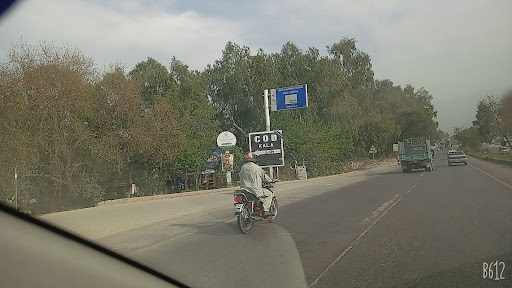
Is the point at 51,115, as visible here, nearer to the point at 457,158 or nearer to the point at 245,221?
the point at 245,221

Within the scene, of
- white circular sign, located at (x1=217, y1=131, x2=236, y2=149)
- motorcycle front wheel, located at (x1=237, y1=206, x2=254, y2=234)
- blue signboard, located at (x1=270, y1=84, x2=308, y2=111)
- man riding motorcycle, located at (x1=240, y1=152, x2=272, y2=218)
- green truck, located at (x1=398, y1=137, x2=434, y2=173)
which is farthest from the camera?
green truck, located at (x1=398, y1=137, x2=434, y2=173)

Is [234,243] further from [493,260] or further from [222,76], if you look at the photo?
[222,76]

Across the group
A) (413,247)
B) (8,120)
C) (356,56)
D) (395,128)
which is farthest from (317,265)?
(395,128)

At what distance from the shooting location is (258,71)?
140ft

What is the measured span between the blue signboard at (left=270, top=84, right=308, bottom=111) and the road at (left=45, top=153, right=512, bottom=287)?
48.6ft

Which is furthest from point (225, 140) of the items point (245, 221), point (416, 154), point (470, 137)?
point (470, 137)

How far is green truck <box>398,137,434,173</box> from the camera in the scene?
35028 mm

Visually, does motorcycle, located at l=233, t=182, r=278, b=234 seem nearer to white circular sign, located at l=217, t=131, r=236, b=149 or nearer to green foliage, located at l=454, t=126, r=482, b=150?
white circular sign, located at l=217, t=131, r=236, b=149

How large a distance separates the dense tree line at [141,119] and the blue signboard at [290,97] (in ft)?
14.5

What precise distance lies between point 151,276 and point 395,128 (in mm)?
65754

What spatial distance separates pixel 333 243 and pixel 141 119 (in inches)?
726

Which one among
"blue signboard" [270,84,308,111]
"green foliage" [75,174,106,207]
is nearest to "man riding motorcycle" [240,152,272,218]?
"green foliage" [75,174,106,207]

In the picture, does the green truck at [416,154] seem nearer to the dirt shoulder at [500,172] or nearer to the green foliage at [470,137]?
the dirt shoulder at [500,172]

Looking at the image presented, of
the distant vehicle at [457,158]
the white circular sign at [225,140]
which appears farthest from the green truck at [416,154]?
the white circular sign at [225,140]
